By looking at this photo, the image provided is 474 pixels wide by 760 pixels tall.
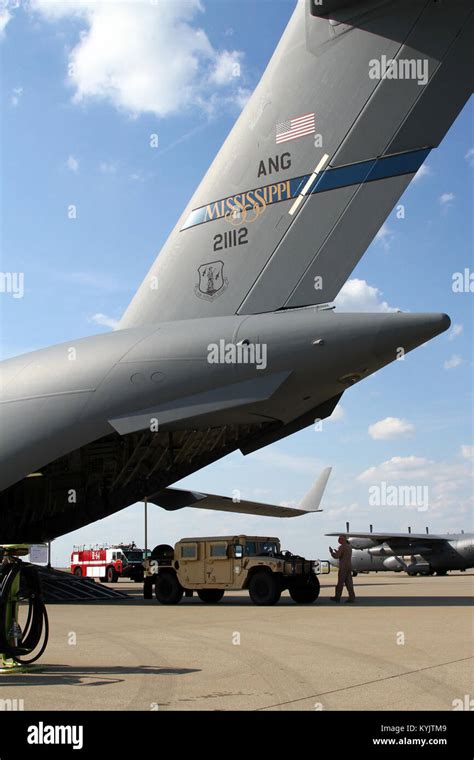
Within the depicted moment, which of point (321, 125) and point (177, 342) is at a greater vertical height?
point (321, 125)

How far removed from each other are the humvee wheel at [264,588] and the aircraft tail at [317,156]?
5.41 m

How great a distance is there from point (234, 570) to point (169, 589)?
6.60 ft

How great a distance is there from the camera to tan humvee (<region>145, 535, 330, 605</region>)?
51.1 ft

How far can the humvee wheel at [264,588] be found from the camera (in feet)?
50.7

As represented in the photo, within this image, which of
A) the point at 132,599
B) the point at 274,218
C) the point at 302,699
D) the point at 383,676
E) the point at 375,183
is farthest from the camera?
the point at 132,599

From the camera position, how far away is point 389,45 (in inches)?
541

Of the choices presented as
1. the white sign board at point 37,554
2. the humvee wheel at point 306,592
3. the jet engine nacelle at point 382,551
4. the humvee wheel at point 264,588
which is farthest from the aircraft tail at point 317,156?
the jet engine nacelle at point 382,551

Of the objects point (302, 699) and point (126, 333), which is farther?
point (126, 333)

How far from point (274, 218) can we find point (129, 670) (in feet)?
30.3

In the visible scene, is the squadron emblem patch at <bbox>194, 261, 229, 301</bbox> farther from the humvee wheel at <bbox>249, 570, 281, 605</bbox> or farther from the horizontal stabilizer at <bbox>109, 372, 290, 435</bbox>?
the humvee wheel at <bbox>249, 570, 281, 605</bbox>

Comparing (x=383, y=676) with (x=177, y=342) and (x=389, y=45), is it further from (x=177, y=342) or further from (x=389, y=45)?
(x=389, y=45)

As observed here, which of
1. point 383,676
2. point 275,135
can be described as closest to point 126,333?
point 275,135

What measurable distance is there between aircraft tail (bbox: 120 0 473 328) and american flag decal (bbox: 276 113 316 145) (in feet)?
0.08
